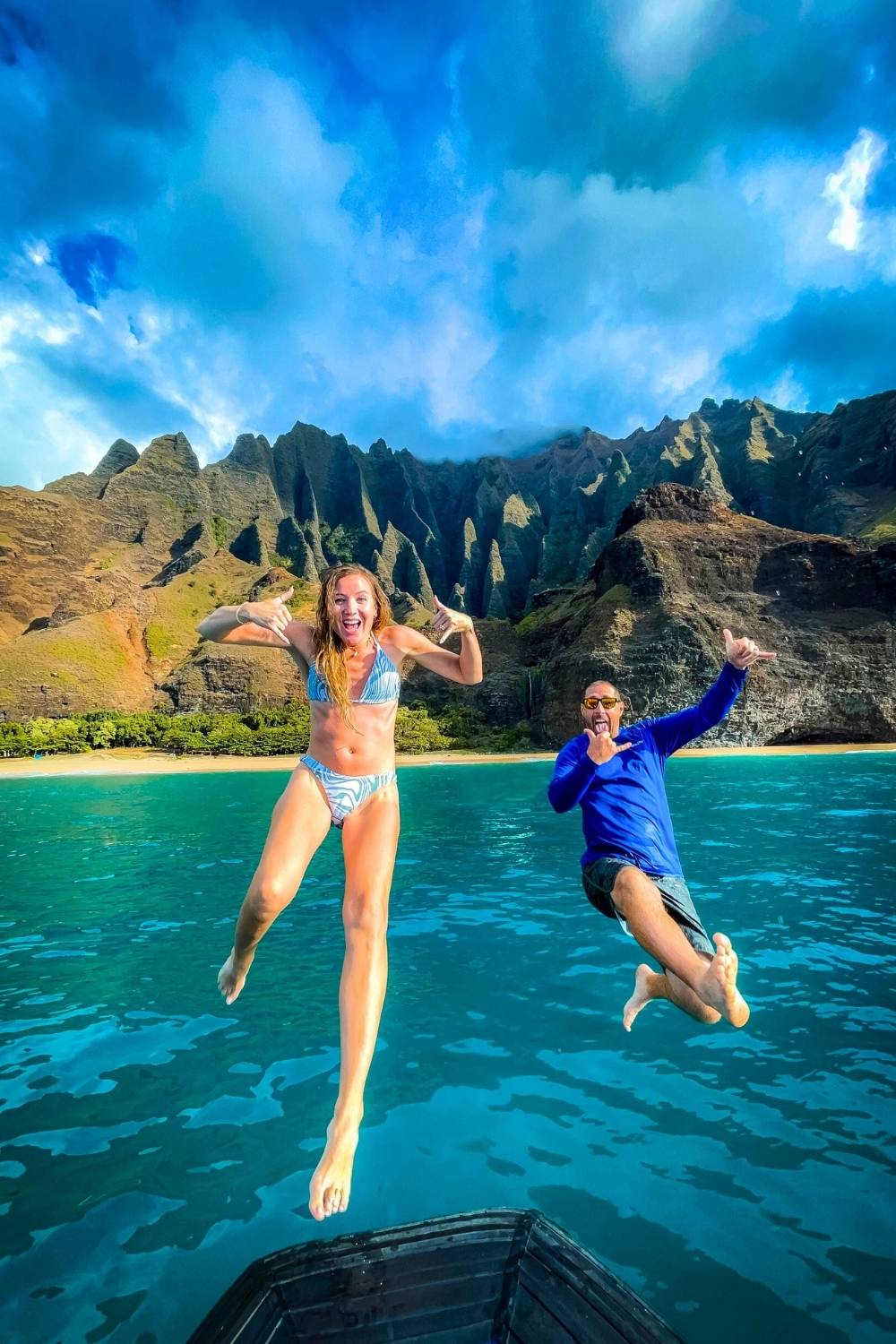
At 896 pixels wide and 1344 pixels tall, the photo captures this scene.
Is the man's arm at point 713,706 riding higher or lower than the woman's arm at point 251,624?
lower

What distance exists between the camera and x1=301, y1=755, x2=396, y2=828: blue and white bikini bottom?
4492 millimetres

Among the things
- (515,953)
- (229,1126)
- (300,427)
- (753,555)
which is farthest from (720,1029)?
(300,427)

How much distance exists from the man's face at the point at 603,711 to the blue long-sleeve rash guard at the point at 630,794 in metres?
0.23

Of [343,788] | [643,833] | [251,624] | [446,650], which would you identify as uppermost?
[251,624]

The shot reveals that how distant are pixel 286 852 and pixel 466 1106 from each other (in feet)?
7.89

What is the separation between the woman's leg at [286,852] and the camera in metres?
4.09

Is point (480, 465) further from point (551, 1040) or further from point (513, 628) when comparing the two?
point (551, 1040)

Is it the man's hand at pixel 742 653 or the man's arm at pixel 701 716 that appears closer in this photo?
the man's hand at pixel 742 653

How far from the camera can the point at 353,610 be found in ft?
15.3

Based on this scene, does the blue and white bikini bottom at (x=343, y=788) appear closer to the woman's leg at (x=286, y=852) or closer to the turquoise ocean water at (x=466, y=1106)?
the woman's leg at (x=286, y=852)

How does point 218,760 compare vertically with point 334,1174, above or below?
below

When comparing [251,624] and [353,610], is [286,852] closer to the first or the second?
[251,624]

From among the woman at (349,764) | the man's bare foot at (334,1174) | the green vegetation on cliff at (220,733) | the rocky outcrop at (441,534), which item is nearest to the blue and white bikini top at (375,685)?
the woman at (349,764)

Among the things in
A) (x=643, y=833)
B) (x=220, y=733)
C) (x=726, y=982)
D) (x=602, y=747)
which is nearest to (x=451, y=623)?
(x=602, y=747)
